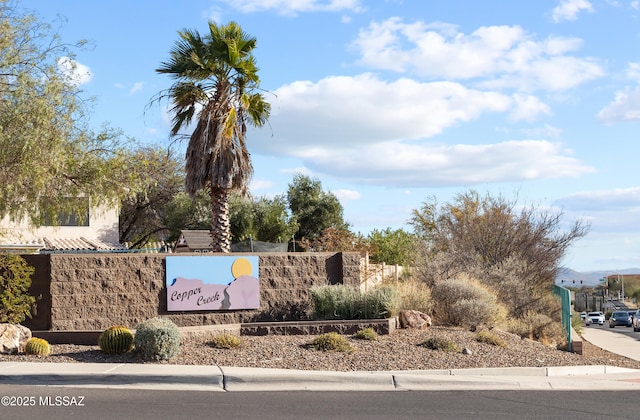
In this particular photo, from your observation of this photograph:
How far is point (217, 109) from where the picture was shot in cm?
2394

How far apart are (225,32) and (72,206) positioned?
722 cm

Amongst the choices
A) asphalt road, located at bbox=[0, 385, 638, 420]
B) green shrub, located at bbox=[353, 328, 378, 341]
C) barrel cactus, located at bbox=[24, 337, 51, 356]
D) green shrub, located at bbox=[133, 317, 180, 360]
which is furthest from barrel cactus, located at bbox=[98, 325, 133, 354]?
green shrub, located at bbox=[353, 328, 378, 341]

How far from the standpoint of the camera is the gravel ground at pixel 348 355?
586 inches

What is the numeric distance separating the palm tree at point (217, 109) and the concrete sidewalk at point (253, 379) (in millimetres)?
9969

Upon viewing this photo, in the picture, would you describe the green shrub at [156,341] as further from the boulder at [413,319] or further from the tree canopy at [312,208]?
the tree canopy at [312,208]

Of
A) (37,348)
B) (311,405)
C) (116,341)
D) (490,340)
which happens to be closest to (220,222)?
(116,341)

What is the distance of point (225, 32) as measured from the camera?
23.8 m

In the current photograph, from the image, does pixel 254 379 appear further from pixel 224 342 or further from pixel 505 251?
pixel 505 251

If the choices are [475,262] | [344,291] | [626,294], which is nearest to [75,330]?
[344,291]

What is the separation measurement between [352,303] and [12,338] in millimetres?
7829

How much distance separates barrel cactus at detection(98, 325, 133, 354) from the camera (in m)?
15.1

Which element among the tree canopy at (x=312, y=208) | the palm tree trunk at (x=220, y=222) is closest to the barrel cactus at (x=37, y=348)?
the palm tree trunk at (x=220, y=222)

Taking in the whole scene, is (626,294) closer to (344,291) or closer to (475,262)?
(475,262)

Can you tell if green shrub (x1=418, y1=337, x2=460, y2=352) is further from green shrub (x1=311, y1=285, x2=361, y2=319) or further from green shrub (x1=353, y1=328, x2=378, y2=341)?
green shrub (x1=311, y1=285, x2=361, y2=319)
